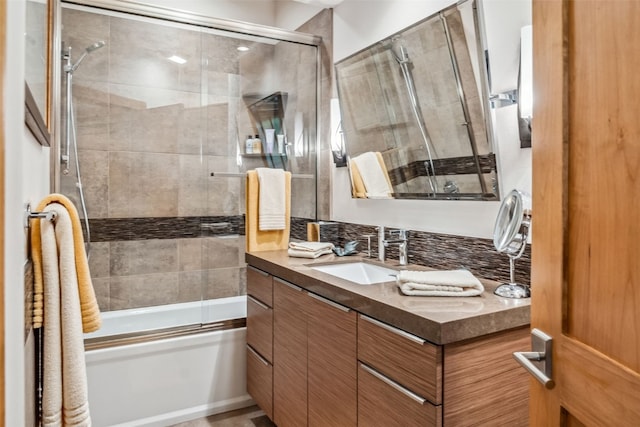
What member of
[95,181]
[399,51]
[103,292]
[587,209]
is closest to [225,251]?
[103,292]

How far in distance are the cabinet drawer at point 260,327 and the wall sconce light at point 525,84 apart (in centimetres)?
141

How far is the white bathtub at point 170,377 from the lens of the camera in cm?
221

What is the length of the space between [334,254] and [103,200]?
161 centimetres

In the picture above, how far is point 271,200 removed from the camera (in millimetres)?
2629

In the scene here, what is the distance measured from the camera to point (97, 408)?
86.3 inches

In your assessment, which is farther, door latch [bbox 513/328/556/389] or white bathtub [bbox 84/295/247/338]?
white bathtub [bbox 84/295/247/338]

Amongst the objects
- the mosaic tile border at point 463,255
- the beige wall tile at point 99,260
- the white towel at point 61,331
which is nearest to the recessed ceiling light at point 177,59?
the beige wall tile at point 99,260

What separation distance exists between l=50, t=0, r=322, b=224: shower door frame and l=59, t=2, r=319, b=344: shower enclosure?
0.07ft

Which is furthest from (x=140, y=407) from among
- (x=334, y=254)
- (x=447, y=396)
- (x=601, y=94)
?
(x=601, y=94)

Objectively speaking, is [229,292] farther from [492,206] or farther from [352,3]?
[352,3]

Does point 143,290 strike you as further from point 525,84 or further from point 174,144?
point 525,84

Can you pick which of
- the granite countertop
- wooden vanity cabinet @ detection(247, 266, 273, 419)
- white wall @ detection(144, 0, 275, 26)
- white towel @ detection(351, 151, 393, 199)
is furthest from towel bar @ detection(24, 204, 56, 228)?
white wall @ detection(144, 0, 275, 26)

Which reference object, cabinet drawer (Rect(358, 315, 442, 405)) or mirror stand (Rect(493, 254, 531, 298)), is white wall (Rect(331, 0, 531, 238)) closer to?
mirror stand (Rect(493, 254, 531, 298))

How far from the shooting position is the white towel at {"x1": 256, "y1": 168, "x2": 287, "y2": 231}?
2588 mm
